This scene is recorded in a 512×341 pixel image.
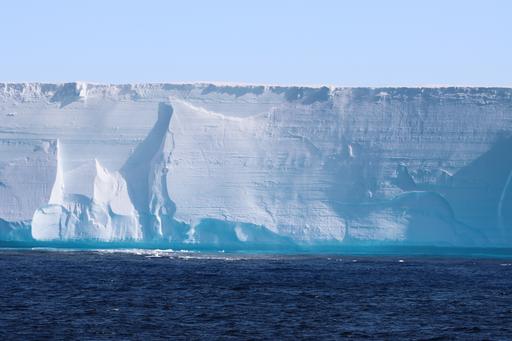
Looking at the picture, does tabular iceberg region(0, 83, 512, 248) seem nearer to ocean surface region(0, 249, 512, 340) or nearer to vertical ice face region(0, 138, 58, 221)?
vertical ice face region(0, 138, 58, 221)

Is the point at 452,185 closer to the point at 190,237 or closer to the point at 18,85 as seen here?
the point at 190,237

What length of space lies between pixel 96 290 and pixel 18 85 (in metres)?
13.6

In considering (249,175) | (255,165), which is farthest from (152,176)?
(255,165)

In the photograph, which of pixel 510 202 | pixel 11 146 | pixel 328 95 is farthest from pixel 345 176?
pixel 11 146

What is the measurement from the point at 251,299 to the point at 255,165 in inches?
500

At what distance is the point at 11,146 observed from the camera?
103ft

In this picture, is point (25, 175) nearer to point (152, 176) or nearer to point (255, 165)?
point (152, 176)

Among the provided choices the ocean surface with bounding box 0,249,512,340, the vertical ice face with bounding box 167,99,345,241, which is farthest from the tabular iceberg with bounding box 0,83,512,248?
the ocean surface with bounding box 0,249,512,340

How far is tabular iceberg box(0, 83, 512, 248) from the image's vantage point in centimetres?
3027

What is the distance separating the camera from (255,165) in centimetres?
3136

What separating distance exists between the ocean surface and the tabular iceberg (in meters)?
1.19

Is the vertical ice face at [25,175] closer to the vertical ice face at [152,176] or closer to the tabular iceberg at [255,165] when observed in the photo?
the tabular iceberg at [255,165]

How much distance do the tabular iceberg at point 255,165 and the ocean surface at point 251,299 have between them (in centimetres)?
119

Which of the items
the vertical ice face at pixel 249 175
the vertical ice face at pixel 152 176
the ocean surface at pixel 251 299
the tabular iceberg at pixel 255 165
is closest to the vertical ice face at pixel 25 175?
the tabular iceberg at pixel 255 165
